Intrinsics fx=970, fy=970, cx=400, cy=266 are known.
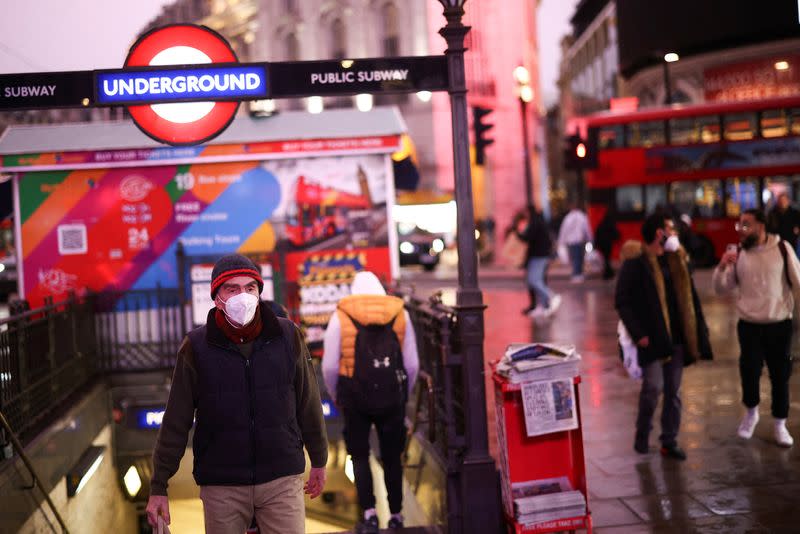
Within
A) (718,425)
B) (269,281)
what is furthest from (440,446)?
(269,281)

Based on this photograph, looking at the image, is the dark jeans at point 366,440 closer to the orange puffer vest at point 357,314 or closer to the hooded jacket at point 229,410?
the orange puffer vest at point 357,314

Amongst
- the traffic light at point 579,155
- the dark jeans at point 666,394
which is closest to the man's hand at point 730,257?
the dark jeans at point 666,394

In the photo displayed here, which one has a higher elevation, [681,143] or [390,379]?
[681,143]

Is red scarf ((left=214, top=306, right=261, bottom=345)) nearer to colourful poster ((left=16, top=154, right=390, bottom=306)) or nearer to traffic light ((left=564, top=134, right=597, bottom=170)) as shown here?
colourful poster ((left=16, top=154, right=390, bottom=306))

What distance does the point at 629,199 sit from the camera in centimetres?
2820

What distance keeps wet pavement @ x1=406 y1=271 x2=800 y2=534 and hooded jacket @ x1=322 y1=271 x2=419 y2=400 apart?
6.32ft

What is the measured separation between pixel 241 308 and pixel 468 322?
2.47 meters

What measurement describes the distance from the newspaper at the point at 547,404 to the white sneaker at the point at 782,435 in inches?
110

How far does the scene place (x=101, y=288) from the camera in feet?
39.0

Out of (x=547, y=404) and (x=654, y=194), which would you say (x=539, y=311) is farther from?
(x=547, y=404)

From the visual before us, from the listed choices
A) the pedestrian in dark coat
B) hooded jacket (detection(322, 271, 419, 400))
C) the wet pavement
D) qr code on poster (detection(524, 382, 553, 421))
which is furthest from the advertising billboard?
the pedestrian in dark coat

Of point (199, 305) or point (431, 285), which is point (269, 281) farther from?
point (431, 285)

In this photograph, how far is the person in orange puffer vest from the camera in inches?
269

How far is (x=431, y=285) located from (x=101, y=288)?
17.3m
